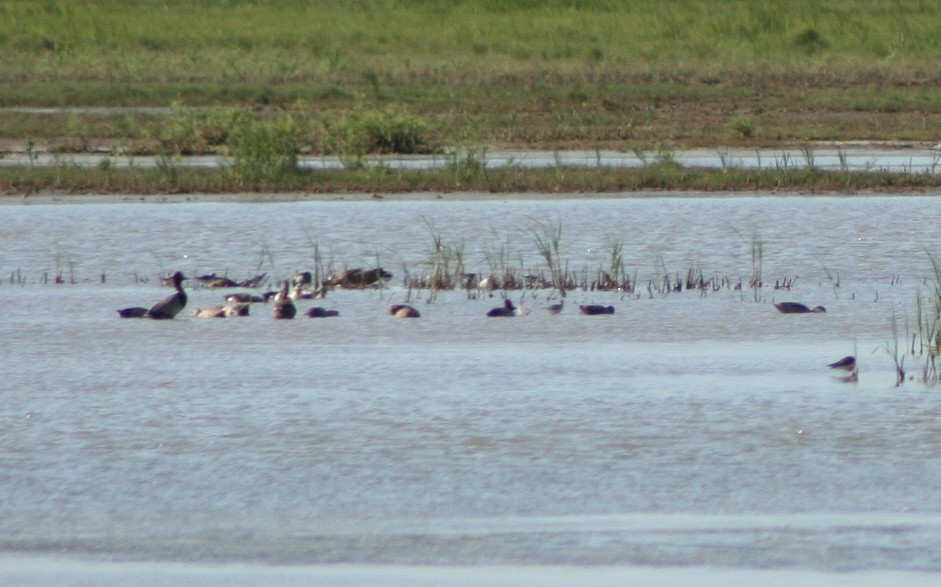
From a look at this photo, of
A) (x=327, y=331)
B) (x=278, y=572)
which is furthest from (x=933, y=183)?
(x=278, y=572)

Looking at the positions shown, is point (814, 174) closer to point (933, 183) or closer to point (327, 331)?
point (933, 183)

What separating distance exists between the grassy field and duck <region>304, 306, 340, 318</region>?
783cm

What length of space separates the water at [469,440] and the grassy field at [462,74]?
860cm

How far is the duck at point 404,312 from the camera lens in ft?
32.5

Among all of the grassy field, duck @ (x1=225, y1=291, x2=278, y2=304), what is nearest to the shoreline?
the grassy field

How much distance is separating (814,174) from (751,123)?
24.2ft

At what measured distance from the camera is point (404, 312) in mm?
9945

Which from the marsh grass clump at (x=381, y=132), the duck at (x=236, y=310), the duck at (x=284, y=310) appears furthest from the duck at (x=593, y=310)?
the marsh grass clump at (x=381, y=132)

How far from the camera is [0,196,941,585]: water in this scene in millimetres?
5160

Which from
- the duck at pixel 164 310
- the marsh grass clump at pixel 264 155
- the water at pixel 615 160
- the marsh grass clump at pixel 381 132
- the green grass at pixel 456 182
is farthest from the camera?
the marsh grass clump at pixel 381 132

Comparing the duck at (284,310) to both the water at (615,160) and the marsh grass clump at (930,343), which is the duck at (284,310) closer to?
the marsh grass clump at (930,343)

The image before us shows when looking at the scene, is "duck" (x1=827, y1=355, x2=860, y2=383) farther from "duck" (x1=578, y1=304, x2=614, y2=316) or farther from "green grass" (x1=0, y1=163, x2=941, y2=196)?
"green grass" (x1=0, y1=163, x2=941, y2=196)

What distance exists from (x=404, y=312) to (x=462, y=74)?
2226 centimetres

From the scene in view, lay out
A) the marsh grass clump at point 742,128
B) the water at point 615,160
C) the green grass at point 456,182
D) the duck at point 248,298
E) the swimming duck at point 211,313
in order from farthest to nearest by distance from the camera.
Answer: the marsh grass clump at point 742,128
the water at point 615,160
the green grass at point 456,182
the duck at point 248,298
the swimming duck at point 211,313
